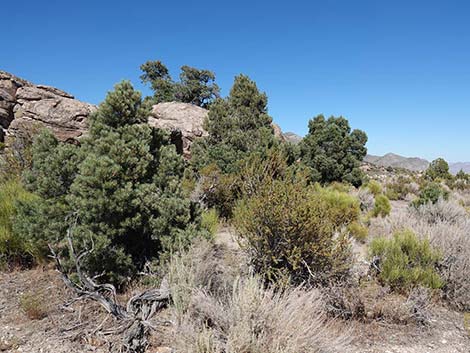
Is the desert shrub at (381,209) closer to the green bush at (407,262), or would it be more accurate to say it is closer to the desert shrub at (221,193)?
the desert shrub at (221,193)

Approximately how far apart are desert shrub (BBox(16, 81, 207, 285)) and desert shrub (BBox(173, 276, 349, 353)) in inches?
60.8

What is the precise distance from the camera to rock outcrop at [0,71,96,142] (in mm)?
11586

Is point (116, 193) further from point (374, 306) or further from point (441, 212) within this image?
point (441, 212)

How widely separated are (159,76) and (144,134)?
Answer: 91.1 ft

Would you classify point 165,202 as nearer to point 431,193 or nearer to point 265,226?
point 265,226

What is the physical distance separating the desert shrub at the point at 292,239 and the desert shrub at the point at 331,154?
34.6 feet

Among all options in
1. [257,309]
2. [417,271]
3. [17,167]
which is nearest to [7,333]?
[257,309]

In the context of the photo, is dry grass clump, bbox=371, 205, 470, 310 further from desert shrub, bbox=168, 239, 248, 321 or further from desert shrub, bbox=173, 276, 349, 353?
desert shrub, bbox=168, 239, 248, 321

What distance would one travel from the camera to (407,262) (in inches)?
173

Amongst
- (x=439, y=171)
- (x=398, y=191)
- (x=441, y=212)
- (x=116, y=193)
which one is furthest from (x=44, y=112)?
(x=439, y=171)

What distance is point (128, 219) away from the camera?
4.17m

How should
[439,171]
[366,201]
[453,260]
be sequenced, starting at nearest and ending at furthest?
[453,260]
[366,201]
[439,171]

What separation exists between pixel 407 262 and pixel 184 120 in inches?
488

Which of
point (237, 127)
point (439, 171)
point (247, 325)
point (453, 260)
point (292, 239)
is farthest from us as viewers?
point (439, 171)
